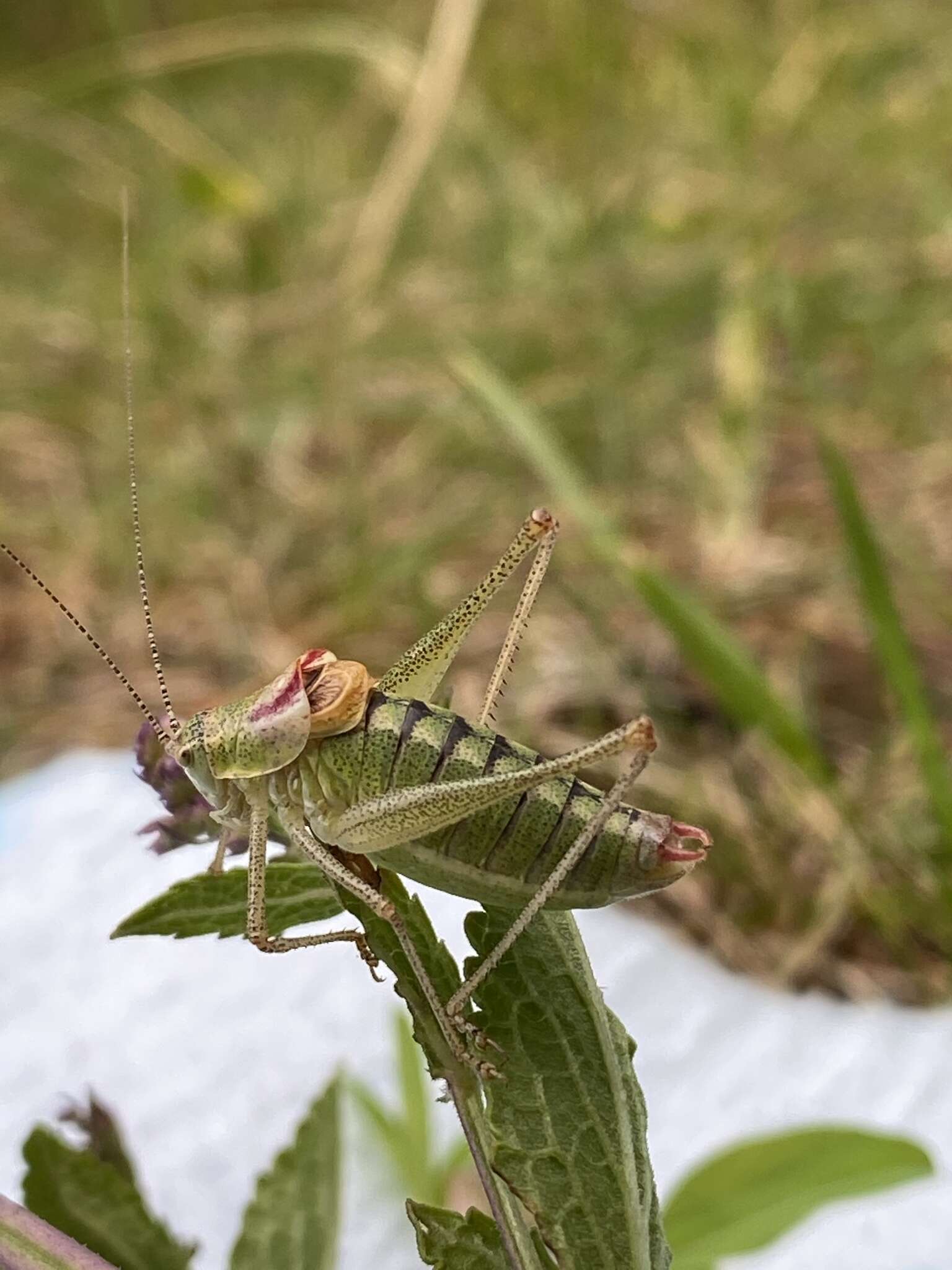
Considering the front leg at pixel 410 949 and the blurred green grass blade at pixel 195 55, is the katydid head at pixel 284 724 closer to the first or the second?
the front leg at pixel 410 949

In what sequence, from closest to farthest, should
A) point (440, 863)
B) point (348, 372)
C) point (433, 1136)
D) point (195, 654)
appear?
point (440, 863), point (433, 1136), point (195, 654), point (348, 372)

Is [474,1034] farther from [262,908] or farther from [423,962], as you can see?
[262,908]

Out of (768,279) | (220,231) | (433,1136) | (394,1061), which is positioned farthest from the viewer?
(220,231)

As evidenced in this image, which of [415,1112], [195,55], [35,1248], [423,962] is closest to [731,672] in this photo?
[415,1112]

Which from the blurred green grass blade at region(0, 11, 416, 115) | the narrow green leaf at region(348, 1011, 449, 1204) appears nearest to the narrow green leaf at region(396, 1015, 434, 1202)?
the narrow green leaf at region(348, 1011, 449, 1204)

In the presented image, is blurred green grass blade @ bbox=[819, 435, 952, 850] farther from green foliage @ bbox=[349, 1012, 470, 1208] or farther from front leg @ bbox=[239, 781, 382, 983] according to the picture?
front leg @ bbox=[239, 781, 382, 983]

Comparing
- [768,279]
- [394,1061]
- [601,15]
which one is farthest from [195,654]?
[601,15]

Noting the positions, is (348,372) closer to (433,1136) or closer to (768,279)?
(768,279)
